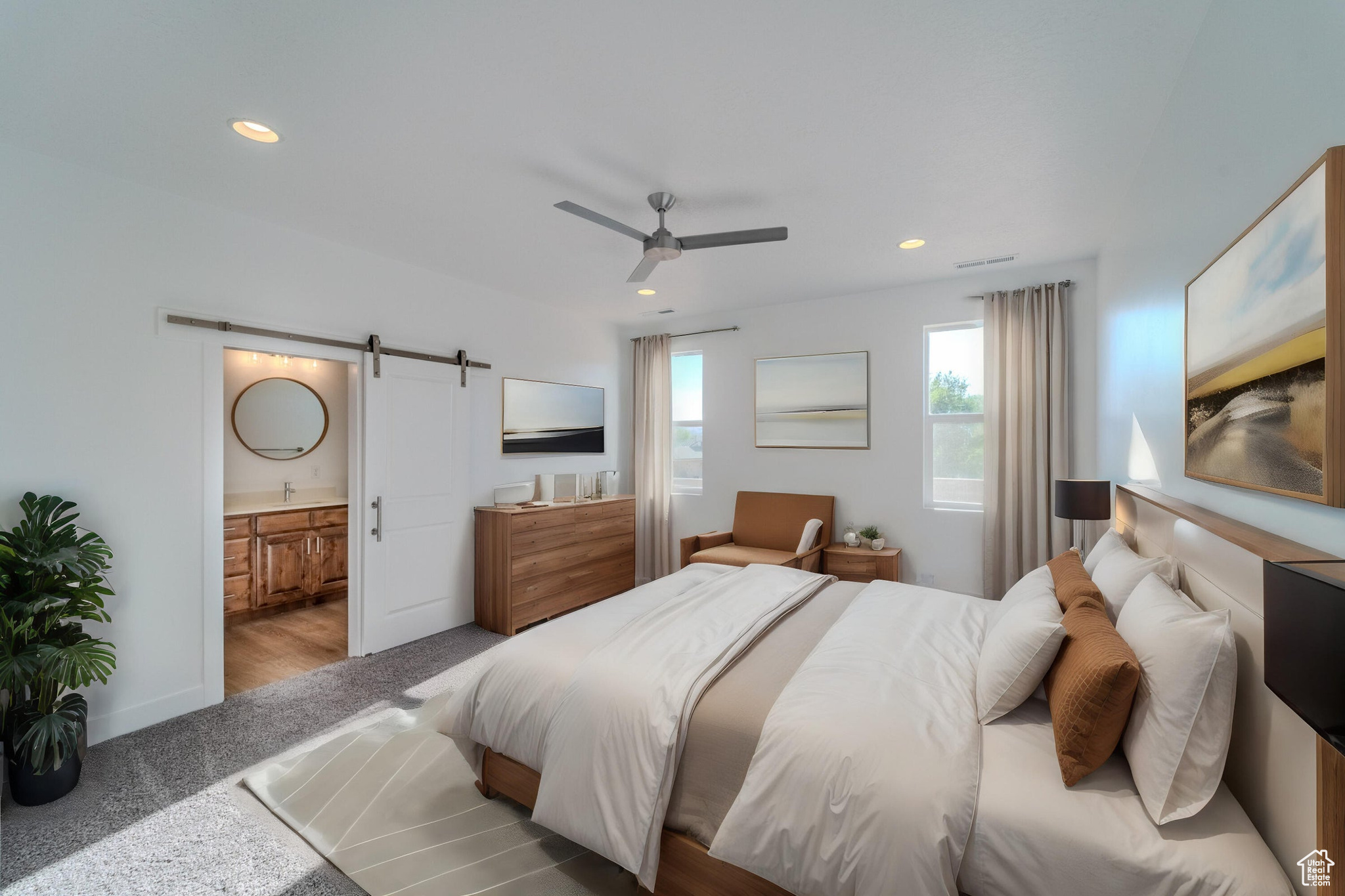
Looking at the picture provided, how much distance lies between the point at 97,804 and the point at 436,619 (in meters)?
2.04

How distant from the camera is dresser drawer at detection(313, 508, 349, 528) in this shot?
4.64 meters

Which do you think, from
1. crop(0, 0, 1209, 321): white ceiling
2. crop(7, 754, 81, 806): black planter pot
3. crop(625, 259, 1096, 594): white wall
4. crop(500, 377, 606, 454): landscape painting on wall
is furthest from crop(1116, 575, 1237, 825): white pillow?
crop(500, 377, 606, 454): landscape painting on wall

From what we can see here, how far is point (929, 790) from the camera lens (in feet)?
4.23

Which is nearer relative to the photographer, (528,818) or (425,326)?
(528,818)

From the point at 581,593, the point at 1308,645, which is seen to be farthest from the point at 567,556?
the point at 1308,645

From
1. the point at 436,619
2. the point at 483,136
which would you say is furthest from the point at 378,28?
the point at 436,619

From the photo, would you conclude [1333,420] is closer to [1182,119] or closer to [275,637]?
[1182,119]

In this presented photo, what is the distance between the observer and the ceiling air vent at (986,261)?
374 cm

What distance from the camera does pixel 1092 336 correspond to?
148 inches

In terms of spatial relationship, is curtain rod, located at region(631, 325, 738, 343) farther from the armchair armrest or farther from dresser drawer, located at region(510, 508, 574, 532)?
dresser drawer, located at region(510, 508, 574, 532)

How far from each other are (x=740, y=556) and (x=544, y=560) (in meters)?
1.57

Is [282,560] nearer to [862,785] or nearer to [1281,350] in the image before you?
[862,785]

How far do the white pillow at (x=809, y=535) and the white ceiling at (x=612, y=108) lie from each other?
2254 millimetres

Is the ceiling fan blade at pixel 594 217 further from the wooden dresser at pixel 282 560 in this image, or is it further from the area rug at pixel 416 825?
the wooden dresser at pixel 282 560
